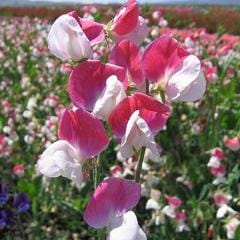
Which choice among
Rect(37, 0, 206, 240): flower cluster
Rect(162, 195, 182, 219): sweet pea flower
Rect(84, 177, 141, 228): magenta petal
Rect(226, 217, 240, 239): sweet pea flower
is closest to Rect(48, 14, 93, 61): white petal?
Rect(37, 0, 206, 240): flower cluster

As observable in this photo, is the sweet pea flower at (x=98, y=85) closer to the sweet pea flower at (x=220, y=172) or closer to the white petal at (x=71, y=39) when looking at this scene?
the white petal at (x=71, y=39)

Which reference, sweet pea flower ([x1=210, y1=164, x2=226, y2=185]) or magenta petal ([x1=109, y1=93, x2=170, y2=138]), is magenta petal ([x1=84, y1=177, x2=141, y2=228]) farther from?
sweet pea flower ([x1=210, y1=164, x2=226, y2=185])

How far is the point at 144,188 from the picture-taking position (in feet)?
7.52

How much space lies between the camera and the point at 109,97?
0.60 metres

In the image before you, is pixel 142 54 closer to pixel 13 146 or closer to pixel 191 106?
pixel 191 106

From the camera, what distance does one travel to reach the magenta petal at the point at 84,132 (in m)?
0.60

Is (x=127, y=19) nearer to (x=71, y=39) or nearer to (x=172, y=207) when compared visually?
(x=71, y=39)

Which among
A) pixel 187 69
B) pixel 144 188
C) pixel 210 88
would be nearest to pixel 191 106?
pixel 210 88

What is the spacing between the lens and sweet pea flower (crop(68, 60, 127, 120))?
0.60 metres

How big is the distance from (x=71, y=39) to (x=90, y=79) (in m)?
0.05

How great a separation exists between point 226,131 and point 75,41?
1797 millimetres

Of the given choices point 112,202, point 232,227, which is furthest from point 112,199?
point 232,227

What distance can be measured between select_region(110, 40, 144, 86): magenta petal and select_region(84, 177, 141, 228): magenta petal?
99mm

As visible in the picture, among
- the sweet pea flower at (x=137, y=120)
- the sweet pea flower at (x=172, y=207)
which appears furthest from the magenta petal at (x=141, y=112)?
the sweet pea flower at (x=172, y=207)
